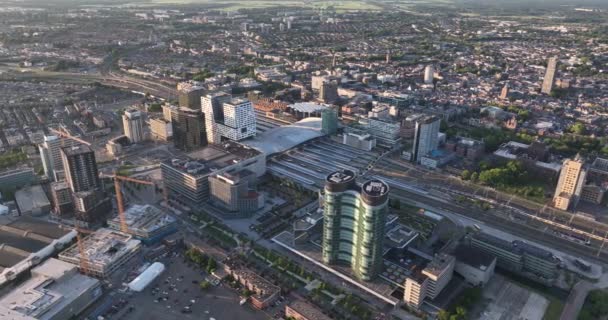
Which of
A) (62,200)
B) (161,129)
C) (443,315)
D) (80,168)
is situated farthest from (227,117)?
(443,315)

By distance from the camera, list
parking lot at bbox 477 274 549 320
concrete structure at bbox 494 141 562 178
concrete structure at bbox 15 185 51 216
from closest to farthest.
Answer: parking lot at bbox 477 274 549 320 → concrete structure at bbox 15 185 51 216 → concrete structure at bbox 494 141 562 178

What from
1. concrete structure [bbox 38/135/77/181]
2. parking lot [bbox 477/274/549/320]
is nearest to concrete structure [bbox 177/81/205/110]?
concrete structure [bbox 38/135/77/181]

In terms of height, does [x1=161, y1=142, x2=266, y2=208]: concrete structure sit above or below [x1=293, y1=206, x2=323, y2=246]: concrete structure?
above

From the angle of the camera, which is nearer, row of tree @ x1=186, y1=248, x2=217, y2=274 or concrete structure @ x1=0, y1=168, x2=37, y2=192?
row of tree @ x1=186, y1=248, x2=217, y2=274

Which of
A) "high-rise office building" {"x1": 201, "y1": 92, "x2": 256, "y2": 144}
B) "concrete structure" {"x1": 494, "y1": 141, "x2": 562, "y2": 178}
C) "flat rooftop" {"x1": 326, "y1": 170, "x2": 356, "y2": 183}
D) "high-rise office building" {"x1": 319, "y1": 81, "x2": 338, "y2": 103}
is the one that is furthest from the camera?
"high-rise office building" {"x1": 319, "y1": 81, "x2": 338, "y2": 103}

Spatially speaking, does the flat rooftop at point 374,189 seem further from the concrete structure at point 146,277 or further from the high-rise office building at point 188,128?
the high-rise office building at point 188,128

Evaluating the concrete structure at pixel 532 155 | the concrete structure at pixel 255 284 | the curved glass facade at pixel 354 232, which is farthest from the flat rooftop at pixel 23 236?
the concrete structure at pixel 532 155

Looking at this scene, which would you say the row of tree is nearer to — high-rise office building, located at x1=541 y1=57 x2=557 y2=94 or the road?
the road

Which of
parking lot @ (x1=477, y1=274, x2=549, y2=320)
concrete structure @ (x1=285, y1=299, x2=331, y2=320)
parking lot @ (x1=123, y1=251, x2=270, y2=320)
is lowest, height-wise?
parking lot @ (x1=123, y1=251, x2=270, y2=320)
